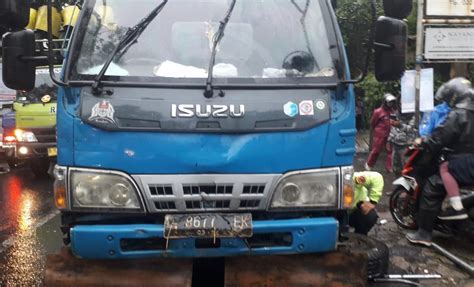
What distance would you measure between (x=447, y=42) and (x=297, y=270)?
629 cm

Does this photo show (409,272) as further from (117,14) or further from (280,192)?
(117,14)

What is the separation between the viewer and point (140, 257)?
3.08 meters

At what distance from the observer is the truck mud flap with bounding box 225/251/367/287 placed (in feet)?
10.4

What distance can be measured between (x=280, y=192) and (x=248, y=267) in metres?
0.51

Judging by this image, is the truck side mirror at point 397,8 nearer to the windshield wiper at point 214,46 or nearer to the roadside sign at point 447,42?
the windshield wiper at point 214,46

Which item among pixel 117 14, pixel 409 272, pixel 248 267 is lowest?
pixel 409 272

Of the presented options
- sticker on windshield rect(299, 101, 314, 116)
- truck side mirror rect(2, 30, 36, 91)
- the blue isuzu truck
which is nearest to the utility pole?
the blue isuzu truck

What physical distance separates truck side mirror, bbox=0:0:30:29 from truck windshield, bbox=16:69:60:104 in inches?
255

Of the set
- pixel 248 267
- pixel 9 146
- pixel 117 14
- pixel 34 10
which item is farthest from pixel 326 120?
pixel 9 146

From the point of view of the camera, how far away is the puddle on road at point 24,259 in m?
4.89

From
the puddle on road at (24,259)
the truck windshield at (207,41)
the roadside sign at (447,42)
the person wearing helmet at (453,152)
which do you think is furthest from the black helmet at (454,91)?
the puddle on road at (24,259)

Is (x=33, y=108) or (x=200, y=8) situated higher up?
(x=200, y=8)

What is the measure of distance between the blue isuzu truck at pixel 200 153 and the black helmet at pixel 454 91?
2324mm

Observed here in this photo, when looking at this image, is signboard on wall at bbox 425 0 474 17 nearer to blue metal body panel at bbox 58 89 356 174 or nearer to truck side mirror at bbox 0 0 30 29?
blue metal body panel at bbox 58 89 356 174
